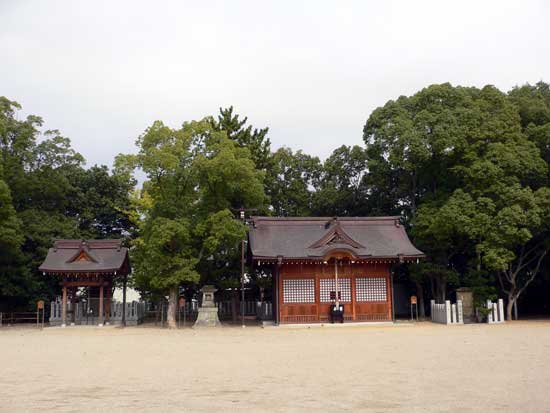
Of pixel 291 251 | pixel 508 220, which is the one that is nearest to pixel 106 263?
pixel 291 251

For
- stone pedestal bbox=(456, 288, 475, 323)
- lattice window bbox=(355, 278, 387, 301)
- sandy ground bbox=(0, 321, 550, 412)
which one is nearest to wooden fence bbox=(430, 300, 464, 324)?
stone pedestal bbox=(456, 288, 475, 323)

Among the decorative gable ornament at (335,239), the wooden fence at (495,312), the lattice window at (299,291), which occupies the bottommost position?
the wooden fence at (495,312)

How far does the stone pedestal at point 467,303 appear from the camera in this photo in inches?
1125

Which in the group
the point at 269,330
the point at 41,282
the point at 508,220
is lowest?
the point at 269,330

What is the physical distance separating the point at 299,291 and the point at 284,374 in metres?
16.8

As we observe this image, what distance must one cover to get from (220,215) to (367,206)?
51.3ft

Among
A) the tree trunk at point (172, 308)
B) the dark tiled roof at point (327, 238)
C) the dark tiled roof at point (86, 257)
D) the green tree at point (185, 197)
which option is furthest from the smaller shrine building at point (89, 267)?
the dark tiled roof at point (327, 238)

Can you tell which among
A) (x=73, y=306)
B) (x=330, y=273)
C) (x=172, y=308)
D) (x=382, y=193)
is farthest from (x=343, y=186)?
(x=73, y=306)

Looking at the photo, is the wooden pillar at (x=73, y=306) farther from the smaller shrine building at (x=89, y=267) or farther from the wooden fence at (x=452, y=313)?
the wooden fence at (x=452, y=313)

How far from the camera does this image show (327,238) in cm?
2836

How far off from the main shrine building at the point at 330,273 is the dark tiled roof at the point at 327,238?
4cm

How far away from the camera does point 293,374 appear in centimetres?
1187

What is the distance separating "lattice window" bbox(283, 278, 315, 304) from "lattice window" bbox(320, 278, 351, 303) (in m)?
0.52

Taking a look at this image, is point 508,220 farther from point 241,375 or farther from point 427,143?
point 241,375
